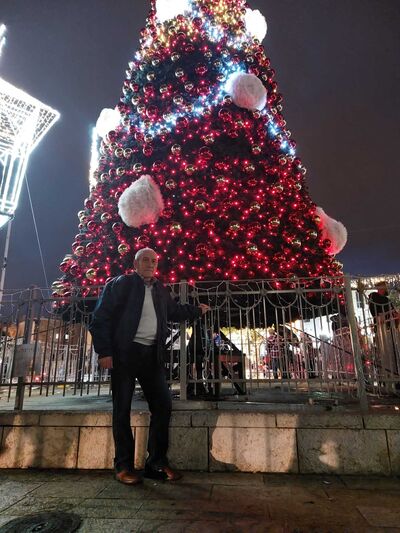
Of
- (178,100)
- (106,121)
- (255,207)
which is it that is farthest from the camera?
(106,121)

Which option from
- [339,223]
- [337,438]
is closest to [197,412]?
[337,438]

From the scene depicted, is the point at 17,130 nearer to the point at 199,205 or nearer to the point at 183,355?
the point at 199,205

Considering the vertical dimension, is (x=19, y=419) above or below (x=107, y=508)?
above

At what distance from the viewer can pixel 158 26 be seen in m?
9.34

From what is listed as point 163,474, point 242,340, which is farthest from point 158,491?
point 242,340

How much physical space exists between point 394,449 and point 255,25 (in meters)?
10.4

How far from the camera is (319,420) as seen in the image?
362 cm

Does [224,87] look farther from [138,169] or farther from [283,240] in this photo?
[283,240]

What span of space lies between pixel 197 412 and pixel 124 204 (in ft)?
15.4

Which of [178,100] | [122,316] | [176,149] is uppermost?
[178,100]

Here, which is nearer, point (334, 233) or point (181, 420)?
point (181, 420)

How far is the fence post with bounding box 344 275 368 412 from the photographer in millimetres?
3797

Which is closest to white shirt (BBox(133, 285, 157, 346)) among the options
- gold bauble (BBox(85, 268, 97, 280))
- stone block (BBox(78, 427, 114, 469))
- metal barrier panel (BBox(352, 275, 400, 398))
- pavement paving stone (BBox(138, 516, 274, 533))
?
stone block (BBox(78, 427, 114, 469))

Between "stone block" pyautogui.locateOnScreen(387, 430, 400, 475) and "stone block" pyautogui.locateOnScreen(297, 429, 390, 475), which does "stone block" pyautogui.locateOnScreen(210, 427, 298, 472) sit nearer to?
"stone block" pyautogui.locateOnScreen(297, 429, 390, 475)
